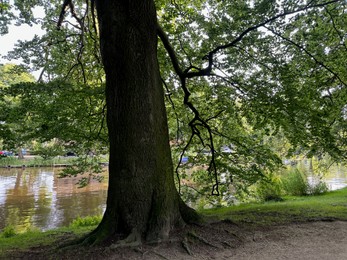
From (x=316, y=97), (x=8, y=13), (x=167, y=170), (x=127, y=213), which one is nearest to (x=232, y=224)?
(x=167, y=170)

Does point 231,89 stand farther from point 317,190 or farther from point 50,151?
point 317,190

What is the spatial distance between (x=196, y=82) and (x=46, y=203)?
11131 mm

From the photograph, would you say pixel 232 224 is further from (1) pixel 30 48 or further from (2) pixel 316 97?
(1) pixel 30 48

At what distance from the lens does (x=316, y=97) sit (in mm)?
6066

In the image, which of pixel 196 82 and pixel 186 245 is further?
pixel 196 82

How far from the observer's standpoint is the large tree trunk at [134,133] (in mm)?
4023

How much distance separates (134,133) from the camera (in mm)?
4145

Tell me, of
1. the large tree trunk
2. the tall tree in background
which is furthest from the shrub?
the large tree trunk

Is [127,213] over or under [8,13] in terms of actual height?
under

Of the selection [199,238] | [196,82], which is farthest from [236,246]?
[196,82]

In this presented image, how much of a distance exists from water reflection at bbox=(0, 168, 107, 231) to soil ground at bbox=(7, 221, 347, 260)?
7.89 meters

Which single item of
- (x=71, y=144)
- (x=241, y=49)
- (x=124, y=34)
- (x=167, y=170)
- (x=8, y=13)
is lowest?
(x=167, y=170)

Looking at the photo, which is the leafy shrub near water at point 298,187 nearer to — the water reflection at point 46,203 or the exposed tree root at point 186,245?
the water reflection at point 46,203

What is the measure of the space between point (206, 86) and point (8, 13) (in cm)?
532
